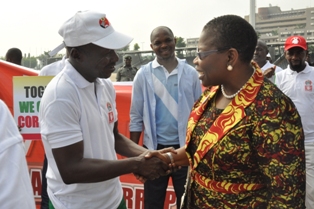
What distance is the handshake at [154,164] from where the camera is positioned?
275 cm

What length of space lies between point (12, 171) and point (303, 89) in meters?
4.70

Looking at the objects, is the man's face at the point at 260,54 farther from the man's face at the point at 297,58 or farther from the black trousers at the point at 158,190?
the black trousers at the point at 158,190

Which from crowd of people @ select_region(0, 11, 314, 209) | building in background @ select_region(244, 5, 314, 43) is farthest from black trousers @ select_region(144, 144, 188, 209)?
building in background @ select_region(244, 5, 314, 43)

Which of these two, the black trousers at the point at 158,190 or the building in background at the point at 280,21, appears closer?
the black trousers at the point at 158,190

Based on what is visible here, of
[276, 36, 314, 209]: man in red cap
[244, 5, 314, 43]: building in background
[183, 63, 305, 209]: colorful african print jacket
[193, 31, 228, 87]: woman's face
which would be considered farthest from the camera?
[244, 5, 314, 43]: building in background

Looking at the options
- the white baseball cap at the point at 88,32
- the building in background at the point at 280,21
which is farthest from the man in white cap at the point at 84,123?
the building in background at the point at 280,21

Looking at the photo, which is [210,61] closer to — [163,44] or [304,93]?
[163,44]

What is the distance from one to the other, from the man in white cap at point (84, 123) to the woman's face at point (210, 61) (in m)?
0.50

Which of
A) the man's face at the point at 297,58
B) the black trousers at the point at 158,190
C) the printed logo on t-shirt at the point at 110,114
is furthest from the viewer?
the man's face at the point at 297,58

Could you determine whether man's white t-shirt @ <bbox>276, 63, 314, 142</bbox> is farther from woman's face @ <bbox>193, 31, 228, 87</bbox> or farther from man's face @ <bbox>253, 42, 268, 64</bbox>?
woman's face @ <bbox>193, 31, 228, 87</bbox>

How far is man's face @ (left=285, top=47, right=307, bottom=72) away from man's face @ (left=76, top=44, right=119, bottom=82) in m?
3.61

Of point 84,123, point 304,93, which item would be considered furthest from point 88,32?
point 304,93

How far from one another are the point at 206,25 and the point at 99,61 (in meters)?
0.65

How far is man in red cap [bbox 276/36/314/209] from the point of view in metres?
5.45
